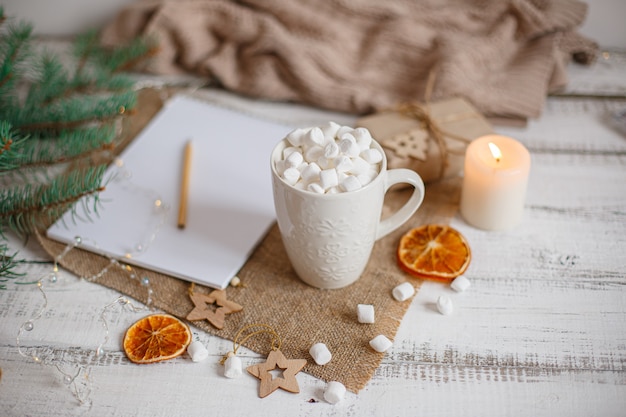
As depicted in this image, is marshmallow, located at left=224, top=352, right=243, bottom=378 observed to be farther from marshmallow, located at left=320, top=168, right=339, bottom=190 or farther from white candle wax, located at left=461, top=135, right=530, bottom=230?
white candle wax, located at left=461, top=135, right=530, bottom=230

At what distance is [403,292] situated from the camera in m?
0.83

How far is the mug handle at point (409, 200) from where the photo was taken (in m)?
0.80

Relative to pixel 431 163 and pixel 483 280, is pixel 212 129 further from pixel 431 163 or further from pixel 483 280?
pixel 483 280

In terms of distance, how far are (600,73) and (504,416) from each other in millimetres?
803

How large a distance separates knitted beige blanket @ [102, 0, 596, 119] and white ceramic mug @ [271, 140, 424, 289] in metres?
0.37

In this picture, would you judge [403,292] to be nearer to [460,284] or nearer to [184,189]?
[460,284]

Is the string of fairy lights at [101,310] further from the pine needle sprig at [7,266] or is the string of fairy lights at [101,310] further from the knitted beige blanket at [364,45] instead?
the knitted beige blanket at [364,45]

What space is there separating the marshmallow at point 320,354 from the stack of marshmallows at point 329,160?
0.64ft

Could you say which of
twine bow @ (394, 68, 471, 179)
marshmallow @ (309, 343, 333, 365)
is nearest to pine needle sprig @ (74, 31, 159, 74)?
twine bow @ (394, 68, 471, 179)

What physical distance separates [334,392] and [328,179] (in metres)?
0.25

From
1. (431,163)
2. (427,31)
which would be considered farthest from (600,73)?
(431,163)

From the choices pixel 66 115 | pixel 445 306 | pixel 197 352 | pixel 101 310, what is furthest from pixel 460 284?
pixel 66 115

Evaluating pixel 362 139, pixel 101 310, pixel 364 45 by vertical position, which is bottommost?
pixel 101 310

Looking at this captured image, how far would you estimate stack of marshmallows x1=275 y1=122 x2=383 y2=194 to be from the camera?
Answer: 0.75 meters
